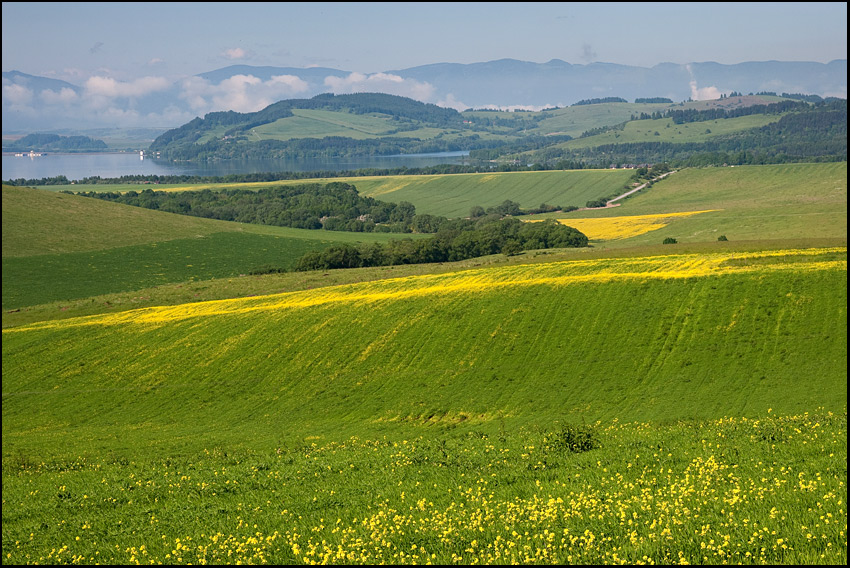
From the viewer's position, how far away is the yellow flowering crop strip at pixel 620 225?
123869mm

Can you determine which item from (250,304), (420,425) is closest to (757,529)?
(420,425)

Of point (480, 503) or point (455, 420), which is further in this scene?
point (455, 420)

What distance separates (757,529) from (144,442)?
2535cm

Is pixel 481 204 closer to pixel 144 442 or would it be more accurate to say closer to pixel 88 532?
pixel 144 442

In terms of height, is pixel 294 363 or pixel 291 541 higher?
pixel 291 541

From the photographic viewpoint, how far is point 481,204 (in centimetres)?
19788

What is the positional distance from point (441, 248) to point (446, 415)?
6718 centimetres

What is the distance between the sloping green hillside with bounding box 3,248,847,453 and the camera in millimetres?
33781

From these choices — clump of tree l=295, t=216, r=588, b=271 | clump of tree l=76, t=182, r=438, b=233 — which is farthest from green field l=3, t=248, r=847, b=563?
clump of tree l=76, t=182, r=438, b=233

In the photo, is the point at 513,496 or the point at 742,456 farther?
the point at 742,456

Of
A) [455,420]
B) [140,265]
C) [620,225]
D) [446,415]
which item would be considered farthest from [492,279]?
[620,225]

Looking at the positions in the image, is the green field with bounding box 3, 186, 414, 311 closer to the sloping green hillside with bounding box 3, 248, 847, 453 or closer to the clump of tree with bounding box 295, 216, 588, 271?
the clump of tree with bounding box 295, 216, 588, 271

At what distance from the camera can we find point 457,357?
41344 millimetres

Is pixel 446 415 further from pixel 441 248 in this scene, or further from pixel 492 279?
pixel 441 248
